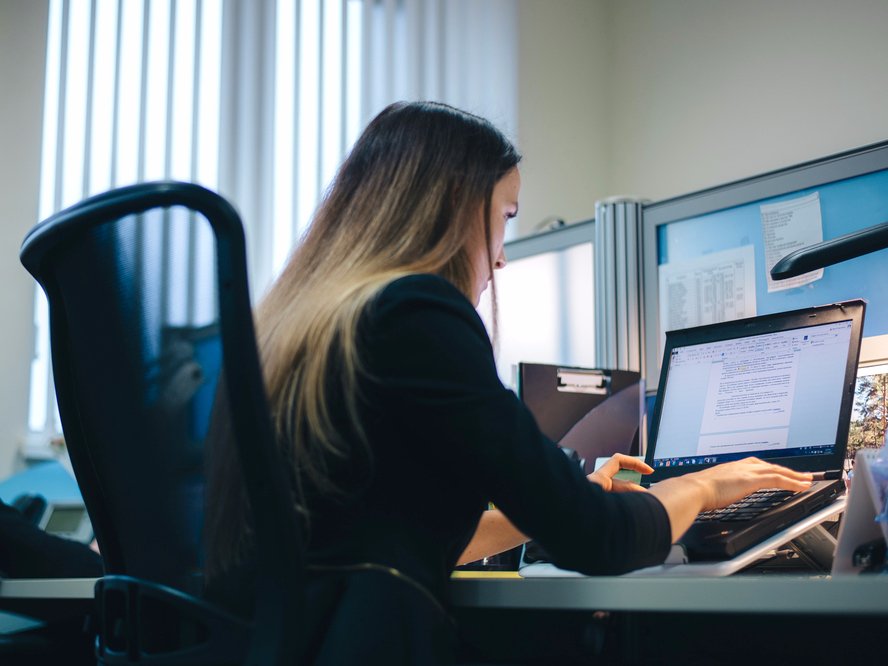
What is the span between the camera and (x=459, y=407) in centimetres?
81

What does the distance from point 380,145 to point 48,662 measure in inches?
37.8

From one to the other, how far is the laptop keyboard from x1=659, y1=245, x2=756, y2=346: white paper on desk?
0.63 meters

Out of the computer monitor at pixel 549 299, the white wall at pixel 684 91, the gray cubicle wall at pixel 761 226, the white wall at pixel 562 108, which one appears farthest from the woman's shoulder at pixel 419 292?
the white wall at pixel 562 108

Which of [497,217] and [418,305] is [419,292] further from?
[497,217]

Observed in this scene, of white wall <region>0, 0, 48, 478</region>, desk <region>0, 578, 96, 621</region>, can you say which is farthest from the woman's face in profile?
white wall <region>0, 0, 48, 478</region>

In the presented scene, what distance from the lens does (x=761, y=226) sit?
1680 millimetres

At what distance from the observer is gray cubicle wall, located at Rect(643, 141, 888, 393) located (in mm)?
1517

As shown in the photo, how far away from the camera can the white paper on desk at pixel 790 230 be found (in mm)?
1595

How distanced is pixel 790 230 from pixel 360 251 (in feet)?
3.06

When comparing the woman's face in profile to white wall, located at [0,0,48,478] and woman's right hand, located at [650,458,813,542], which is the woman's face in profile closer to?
woman's right hand, located at [650,458,813,542]

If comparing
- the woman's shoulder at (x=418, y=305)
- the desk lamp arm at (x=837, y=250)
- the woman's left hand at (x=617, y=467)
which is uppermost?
the desk lamp arm at (x=837, y=250)

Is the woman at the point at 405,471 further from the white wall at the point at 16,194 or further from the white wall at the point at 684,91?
the white wall at the point at 684,91

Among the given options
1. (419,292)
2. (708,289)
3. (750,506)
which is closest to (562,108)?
(708,289)

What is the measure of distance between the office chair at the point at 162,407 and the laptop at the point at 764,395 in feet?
1.89
